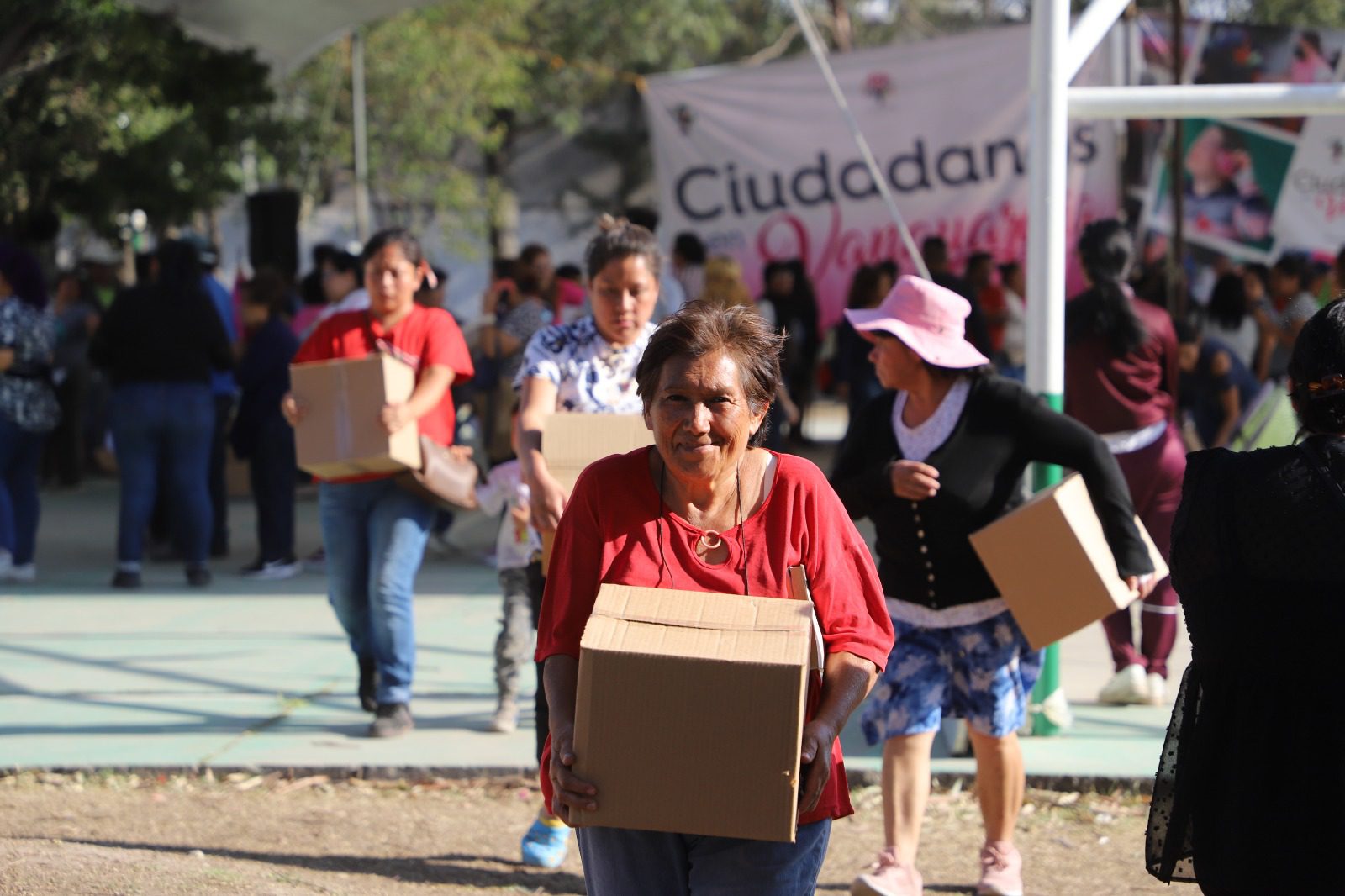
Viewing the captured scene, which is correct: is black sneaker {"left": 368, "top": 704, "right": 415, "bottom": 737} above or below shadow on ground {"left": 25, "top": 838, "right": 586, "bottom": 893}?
above

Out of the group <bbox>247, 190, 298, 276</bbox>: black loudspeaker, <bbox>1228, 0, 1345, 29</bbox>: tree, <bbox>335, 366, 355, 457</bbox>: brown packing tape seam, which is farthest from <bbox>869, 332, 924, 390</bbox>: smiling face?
<bbox>1228, 0, 1345, 29</bbox>: tree

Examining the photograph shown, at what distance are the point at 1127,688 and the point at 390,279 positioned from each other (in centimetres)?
346

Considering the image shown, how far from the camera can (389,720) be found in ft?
20.8

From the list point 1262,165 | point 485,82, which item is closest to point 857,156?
point 1262,165

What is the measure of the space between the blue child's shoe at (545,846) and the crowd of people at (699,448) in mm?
12

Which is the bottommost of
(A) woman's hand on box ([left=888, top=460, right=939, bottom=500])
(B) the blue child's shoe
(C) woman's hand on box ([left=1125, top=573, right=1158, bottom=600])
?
(B) the blue child's shoe

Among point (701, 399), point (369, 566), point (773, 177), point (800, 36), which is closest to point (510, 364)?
point (369, 566)

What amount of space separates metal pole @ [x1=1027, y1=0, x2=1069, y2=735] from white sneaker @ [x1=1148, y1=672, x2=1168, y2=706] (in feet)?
5.14

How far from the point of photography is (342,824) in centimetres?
554

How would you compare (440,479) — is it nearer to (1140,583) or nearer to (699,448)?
(1140,583)

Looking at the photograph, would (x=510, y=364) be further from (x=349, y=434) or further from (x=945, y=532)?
(x=945, y=532)

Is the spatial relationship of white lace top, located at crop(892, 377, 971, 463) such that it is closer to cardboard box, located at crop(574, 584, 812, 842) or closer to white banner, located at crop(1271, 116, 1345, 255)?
cardboard box, located at crop(574, 584, 812, 842)

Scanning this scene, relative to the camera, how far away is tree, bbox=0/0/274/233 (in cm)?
1046

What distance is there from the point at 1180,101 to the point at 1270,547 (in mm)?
3295
